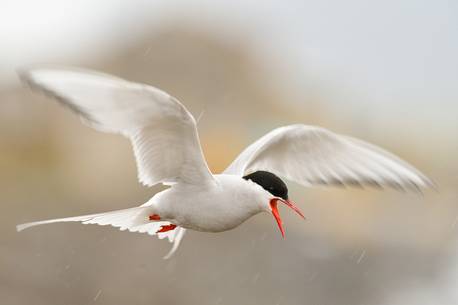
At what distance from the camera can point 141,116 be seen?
17.4ft

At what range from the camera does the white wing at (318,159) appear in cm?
571

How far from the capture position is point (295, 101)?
65.9ft

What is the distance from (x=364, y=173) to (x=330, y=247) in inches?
351

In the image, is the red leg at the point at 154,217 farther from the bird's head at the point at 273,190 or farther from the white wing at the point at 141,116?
the bird's head at the point at 273,190

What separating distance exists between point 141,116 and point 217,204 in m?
0.66

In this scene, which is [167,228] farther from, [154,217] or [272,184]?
[272,184]

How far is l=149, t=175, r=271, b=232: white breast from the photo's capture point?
5.45 meters

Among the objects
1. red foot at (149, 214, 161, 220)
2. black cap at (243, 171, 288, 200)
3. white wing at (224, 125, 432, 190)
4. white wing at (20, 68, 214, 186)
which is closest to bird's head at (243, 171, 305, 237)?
black cap at (243, 171, 288, 200)

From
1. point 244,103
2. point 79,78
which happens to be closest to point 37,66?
point 79,78

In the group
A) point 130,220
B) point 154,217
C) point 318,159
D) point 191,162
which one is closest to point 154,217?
point 154,217


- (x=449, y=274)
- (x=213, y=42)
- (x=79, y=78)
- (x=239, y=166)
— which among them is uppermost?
(x=79, y=78)

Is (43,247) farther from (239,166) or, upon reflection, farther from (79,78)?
(79,78)

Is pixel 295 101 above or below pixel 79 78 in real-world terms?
below

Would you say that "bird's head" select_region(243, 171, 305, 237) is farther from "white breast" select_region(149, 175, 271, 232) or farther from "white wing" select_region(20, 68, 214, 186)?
"white wing" select_region(20, 68, 214, 186)
